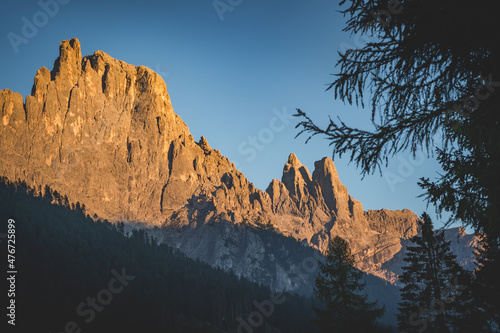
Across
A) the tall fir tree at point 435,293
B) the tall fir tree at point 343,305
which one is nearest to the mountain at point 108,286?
the tall fir tree at point 343,305

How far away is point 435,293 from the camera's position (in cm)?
1730

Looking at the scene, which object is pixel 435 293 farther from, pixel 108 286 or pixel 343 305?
pixel 108 286

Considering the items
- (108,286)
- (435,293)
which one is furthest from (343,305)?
(108,286)

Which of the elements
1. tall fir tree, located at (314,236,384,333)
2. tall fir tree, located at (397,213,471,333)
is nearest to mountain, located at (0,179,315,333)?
tall fir tree, located at (314,236,384,333)

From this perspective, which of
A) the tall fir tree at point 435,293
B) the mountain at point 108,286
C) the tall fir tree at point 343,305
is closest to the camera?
the tall fir tree at point 435,293

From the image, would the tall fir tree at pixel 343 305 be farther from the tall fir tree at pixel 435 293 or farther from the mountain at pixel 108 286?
the mountain at pixel 108 286

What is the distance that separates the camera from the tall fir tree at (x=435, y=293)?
1617cm

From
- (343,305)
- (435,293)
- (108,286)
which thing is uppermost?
(108,286)

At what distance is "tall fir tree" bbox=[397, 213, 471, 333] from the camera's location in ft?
53.1

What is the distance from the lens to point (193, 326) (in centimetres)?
8550

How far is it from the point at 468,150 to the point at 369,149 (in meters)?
2.00

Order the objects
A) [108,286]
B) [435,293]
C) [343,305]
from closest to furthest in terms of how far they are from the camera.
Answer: [435,293]
[343,305]
[108,286]

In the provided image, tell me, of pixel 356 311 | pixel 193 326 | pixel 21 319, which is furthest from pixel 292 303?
pixel 356 311

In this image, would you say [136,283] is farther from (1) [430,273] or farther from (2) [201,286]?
(1) [430,273]
